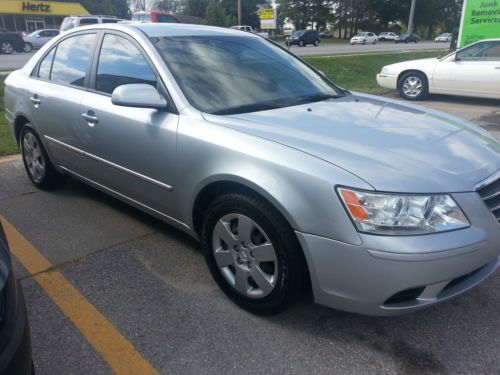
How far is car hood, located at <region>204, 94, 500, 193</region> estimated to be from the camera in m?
2.18

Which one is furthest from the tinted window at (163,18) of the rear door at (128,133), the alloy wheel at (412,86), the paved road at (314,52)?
the rear door at (128,133)

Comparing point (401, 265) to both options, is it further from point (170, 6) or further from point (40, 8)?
point (170, 6)

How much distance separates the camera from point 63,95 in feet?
12.6

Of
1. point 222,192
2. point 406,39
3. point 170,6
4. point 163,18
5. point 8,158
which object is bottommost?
point 406,39

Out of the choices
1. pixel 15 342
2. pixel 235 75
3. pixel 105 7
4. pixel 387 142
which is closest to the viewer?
pixel 15 342

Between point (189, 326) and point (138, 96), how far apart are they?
1.40 metres

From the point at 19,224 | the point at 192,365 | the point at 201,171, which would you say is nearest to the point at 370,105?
the point at 201,171

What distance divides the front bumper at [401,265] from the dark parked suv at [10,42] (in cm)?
2730

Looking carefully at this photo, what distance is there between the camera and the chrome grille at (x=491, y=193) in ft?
7.53

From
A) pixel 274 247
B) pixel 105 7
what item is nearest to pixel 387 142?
pixel 274 247

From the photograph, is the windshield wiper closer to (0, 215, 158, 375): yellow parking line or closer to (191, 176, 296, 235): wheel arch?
(191, 176, 296, 235): wheel arch

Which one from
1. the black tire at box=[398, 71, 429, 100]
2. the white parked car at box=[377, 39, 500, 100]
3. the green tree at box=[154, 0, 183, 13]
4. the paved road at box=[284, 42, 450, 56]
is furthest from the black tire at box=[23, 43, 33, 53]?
the green tree at box=[154, 0, 183, 13]

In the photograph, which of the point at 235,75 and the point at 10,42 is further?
the point at 10,42

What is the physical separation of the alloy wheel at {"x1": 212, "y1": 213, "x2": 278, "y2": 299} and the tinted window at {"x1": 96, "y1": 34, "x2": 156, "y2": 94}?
117cm
